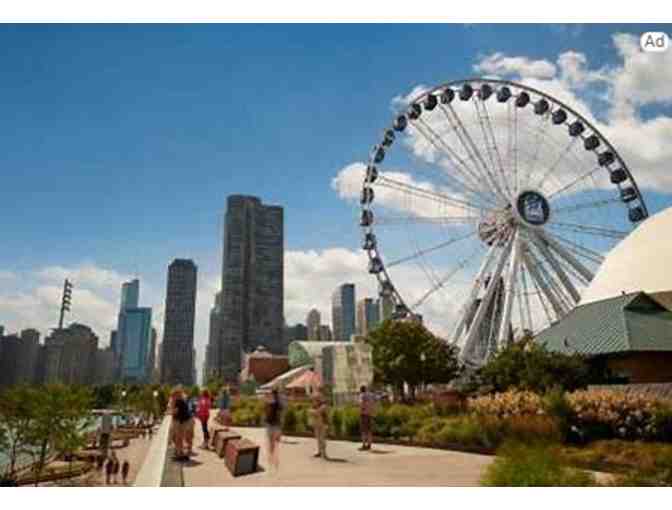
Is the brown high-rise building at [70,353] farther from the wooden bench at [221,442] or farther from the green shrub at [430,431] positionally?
the green shrub at [430,431]

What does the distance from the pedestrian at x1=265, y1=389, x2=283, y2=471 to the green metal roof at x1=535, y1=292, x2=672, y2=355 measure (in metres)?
8.55

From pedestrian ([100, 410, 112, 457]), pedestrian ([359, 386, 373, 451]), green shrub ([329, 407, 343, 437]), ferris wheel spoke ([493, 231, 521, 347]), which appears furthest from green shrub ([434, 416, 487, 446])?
ferris wheel spoke ([493, 231, 521, 347])

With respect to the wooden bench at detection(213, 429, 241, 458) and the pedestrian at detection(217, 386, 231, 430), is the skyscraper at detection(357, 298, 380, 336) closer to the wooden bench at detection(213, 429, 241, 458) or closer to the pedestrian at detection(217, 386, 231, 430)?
the pedestrian at detection(217, 386, 231, 430)

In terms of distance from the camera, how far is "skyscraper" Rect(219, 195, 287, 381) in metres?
10.2

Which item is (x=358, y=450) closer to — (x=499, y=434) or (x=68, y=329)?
(x=499, y=434)

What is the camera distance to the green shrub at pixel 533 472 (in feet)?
15.4

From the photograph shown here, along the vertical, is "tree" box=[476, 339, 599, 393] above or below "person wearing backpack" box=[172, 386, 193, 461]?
above

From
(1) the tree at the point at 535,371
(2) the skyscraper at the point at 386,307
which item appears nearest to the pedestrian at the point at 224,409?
(1) the tree at the point at 535,371
